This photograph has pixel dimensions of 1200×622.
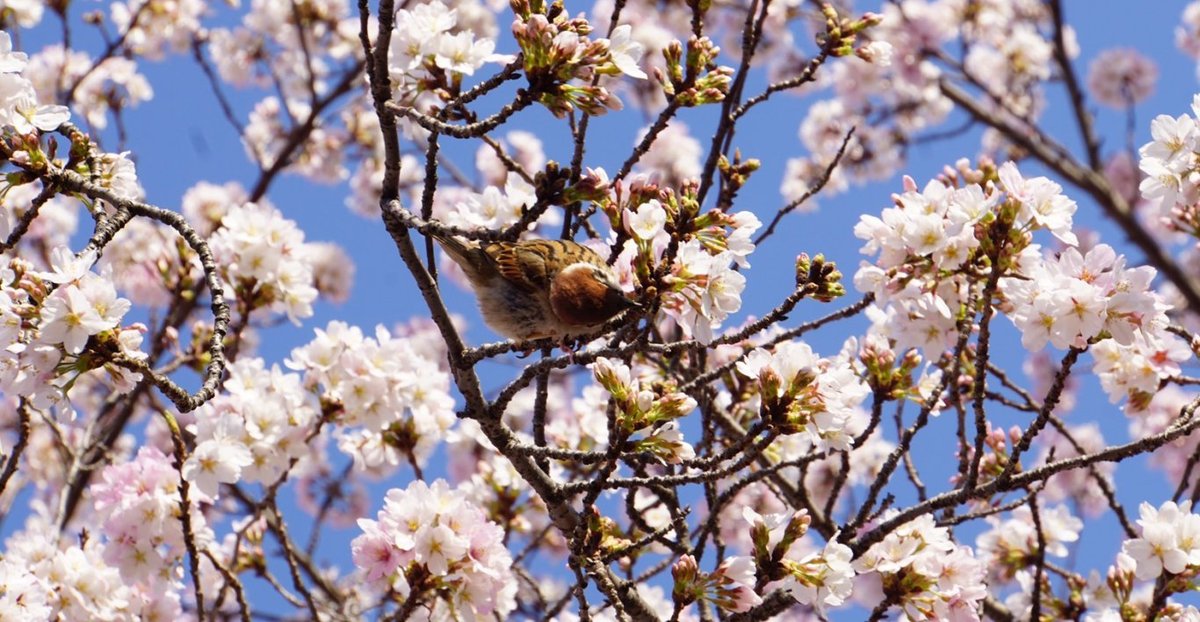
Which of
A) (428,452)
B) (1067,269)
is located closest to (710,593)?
(1067,269)

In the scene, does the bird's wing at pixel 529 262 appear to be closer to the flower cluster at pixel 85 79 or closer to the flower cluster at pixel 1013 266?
the flower cluster at pixel 1013 266

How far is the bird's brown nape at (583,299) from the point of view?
309 cm

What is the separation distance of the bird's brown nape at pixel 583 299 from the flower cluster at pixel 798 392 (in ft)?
1.39

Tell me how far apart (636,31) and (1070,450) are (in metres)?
4.94

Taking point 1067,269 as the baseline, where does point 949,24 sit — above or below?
above

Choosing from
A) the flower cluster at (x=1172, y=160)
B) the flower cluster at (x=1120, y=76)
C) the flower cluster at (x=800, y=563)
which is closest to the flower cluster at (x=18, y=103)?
the flower cluster at (x=800, y=563)

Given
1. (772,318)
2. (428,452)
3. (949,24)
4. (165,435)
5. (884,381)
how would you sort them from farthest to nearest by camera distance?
(949,24) < (165,435) < (428,452) < (884,381) < (772,318)

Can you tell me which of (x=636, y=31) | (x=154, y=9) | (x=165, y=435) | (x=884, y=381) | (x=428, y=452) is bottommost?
(x=884, y=381)

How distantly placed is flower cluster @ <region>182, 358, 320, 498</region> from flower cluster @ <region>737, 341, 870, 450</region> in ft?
6.70

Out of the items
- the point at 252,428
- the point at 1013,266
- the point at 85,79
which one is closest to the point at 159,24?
the point at 85,79

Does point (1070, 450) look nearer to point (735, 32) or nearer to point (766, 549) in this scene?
point (735, 32)

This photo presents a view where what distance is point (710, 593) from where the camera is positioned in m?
2.95

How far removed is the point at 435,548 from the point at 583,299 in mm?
947

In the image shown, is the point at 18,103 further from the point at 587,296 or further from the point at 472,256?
the point at 472,256
